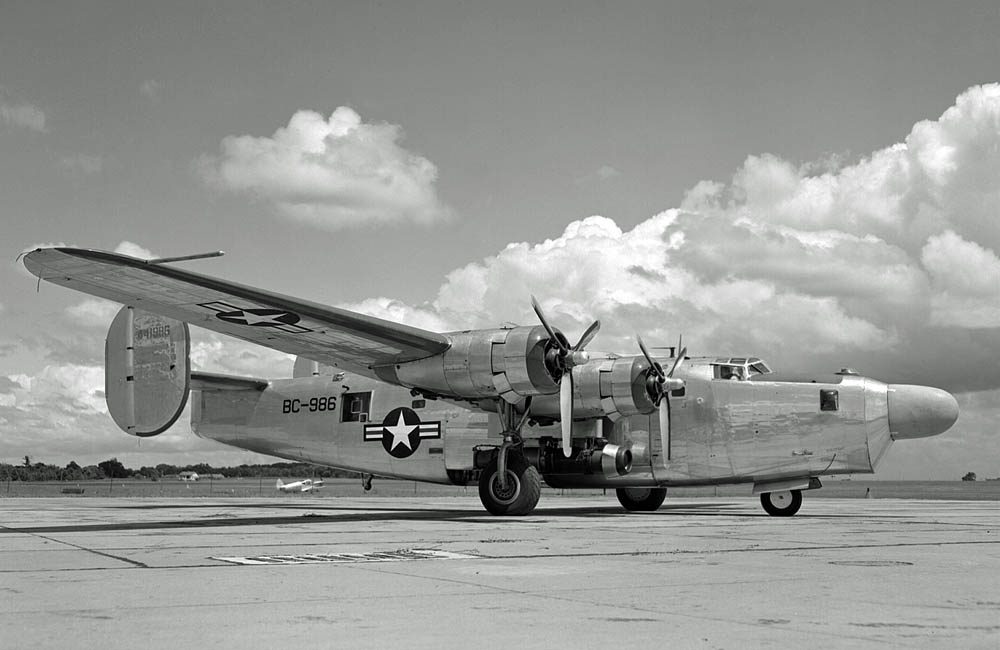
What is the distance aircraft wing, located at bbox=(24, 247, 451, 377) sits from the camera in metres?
13.7

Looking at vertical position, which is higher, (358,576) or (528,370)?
(528,370)

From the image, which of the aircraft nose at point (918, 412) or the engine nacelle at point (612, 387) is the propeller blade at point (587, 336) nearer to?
the engine nacelle at point (612, 387)

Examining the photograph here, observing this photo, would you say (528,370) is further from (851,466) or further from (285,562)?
(285,562)

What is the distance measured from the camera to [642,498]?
22297 millimetres

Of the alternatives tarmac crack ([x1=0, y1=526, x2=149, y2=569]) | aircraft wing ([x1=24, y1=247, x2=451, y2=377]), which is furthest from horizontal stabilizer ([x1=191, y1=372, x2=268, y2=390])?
tarmac crack ([x1=0, y1=526, x2=149, y2=569])

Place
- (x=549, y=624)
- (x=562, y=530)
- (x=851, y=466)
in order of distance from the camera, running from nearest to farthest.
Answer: (x=549, y=624) < (x=562, y=530) < (x=851, y=466)

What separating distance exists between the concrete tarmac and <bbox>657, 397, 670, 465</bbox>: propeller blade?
753 cm

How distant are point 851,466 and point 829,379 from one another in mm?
1695

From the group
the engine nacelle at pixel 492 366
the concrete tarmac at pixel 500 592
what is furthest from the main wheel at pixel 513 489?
the concrete tarmac at pixel 500 592

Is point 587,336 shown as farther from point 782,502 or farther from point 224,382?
point 224,382

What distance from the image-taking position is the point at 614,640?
4.52 m

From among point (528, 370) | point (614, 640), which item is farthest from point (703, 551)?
point (528, 370)

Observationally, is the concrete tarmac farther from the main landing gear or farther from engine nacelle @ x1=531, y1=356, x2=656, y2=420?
engine nacelle @ x1=531, y1=356, x2=656, y2=420

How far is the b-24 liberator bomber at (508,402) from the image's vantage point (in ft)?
52.9
